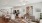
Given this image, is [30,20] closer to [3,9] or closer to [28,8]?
[28,8]

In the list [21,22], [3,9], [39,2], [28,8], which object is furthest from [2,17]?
[39,2]

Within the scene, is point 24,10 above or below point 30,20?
above

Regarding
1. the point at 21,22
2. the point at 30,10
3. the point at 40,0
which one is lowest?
the point at 21,22

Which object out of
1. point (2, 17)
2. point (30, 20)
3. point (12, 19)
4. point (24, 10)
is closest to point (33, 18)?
point (30, 20)

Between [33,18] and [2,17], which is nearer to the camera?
[33,18]

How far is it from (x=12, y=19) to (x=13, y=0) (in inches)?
10.2

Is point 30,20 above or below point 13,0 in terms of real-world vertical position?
below

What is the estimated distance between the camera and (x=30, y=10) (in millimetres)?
978

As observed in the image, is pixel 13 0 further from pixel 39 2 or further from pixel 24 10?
pixel 39 2

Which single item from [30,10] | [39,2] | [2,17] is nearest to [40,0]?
[39,2]

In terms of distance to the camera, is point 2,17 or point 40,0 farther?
point 2,17

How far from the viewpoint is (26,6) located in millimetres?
993

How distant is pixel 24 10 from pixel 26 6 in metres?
0.06

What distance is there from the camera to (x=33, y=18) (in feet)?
3.15
